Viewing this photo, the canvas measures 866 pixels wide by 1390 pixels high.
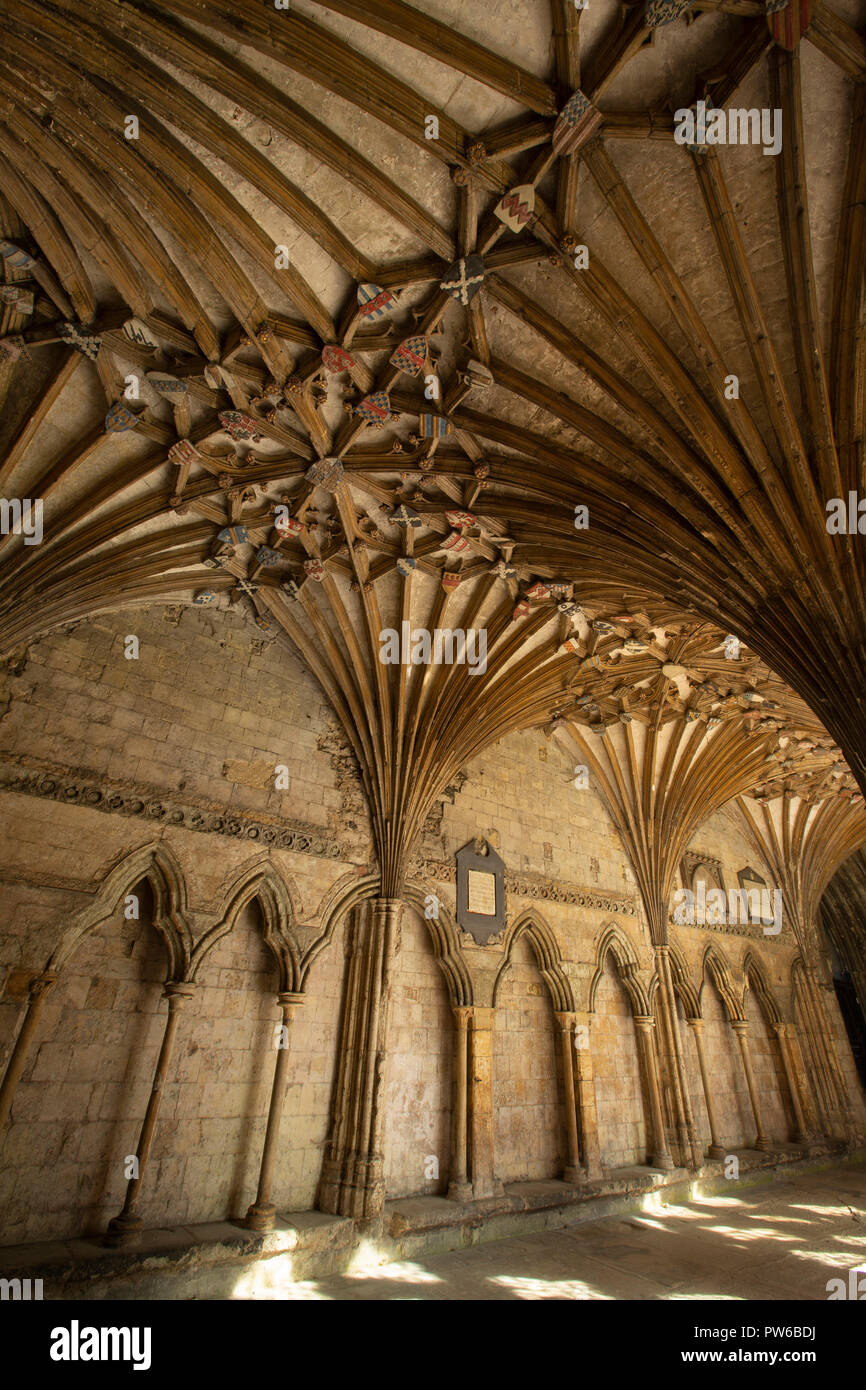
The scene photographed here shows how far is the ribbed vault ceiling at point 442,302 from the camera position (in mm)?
3762

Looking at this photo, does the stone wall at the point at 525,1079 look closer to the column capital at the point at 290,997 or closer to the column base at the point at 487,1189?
the column base at the point at 487,1189

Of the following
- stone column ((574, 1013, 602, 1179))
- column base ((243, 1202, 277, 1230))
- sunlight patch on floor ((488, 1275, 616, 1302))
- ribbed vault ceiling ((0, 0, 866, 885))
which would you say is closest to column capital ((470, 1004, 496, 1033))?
stone column ((574, 1013, 602, 1179))

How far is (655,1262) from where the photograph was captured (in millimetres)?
7414

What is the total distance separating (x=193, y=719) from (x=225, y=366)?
4157 millimetres

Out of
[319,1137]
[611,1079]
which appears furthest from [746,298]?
[611,1079]

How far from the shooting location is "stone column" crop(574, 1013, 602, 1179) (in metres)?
9.85

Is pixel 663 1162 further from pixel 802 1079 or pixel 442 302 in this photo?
pixel 442 302

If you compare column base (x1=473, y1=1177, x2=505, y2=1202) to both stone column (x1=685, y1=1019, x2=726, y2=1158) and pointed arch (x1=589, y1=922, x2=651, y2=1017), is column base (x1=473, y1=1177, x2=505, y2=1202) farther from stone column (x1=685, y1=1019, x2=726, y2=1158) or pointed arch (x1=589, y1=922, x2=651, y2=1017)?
stone column (x1=685, y1=1019, x2=726, y2=1158)

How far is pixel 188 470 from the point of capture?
6582mm

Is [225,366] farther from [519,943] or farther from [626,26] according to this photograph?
[519,943]

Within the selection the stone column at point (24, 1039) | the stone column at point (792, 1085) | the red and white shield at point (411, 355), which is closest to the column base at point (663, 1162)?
the stone column at point (792, 1085)

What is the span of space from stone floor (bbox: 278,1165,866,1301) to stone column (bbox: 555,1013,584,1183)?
67cm

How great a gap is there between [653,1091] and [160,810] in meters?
9.94

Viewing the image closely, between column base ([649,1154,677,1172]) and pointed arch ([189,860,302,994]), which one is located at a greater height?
pointed arch ([189,860,302,994])
